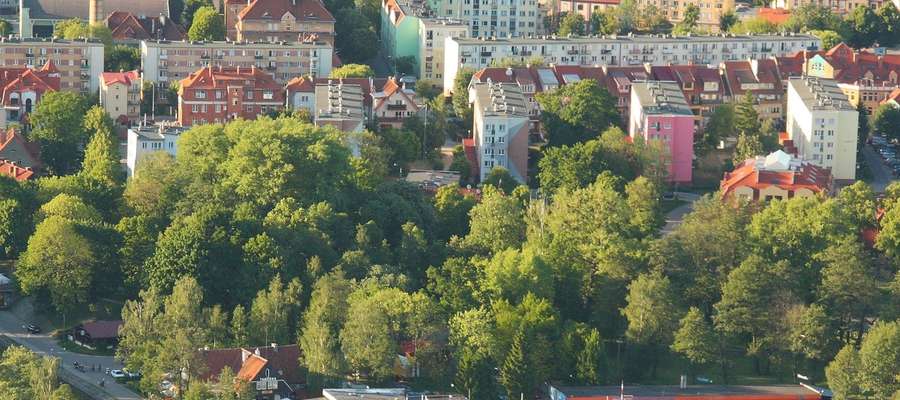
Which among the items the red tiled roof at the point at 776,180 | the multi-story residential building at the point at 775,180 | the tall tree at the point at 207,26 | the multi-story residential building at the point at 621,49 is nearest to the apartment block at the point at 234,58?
the tall tree at the point at 207,26

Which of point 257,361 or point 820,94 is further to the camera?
point 820,94

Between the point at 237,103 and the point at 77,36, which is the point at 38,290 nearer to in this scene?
the point at 237,103

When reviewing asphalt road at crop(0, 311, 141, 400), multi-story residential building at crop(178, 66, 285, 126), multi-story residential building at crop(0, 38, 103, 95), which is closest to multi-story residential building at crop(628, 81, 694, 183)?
multi-story residential building at crop(178, 66, 285, 126)

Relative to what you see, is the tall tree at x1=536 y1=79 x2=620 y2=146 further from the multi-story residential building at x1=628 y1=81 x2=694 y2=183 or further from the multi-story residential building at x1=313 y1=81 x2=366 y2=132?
the multi-story residential building at x1=313 y1=81 x2=366 y2=132

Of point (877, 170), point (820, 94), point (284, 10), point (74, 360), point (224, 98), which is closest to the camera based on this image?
point (74, 360)

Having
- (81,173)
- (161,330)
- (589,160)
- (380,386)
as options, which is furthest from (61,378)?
(589,160)

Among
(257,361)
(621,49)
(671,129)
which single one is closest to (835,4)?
(621,49)

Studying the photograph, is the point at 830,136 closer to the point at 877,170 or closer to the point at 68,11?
the point at 877,170
